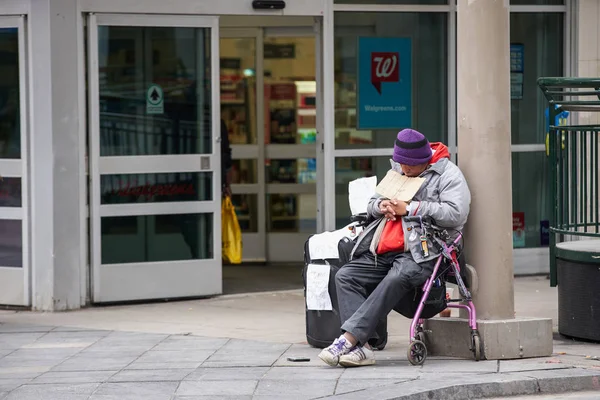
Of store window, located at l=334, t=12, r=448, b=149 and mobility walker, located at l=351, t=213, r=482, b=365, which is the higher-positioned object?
store window, located at l=334, t=12, r=448, b=149

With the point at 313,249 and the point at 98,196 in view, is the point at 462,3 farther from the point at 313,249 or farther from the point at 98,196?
the point at 98,196

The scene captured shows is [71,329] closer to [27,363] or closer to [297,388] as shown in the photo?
[27,363]

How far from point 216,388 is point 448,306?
63.1 inches

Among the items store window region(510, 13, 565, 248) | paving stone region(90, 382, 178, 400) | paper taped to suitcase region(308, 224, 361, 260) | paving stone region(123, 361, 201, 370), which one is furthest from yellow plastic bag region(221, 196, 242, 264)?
paving stone region(90, 382, 178, 400)

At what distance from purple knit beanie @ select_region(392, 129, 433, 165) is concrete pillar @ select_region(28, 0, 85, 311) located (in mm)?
3596

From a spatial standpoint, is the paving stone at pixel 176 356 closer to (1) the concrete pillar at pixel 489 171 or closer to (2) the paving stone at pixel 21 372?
(2) the paving stone at pixel 21 372

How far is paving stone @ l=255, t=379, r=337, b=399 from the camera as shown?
7.00m

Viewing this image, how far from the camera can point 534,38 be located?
12250 mm

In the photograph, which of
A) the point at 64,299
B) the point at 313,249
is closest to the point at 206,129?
the point at 64,299

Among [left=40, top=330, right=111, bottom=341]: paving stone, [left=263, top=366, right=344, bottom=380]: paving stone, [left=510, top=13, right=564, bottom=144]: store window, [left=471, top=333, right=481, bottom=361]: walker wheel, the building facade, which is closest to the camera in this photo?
[left=263, top=366, right=344, bottom=380]: paving stone

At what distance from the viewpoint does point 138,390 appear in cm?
720

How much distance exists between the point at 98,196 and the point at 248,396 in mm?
4006

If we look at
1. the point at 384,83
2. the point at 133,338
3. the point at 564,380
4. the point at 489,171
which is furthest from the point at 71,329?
the point at 564,380

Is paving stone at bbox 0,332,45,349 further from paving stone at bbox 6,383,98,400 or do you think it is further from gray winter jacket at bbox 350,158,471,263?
gray winter jacket at bbox 350,158,471,263
